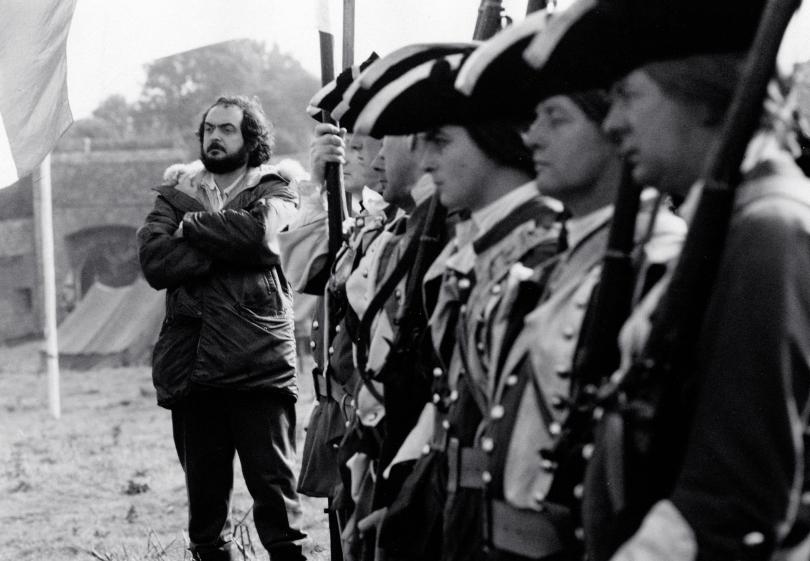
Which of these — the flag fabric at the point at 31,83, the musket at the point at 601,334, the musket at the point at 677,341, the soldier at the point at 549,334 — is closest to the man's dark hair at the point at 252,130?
the flag fabric at the point at 31,83

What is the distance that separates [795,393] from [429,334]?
1595 millimetres

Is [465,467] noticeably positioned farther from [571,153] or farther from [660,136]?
[660,136]

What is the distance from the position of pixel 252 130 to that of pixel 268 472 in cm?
155

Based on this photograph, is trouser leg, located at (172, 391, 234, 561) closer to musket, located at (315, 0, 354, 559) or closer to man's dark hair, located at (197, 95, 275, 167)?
musket, located at (315, 0, 354, 559)

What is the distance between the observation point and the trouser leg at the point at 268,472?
509 cm

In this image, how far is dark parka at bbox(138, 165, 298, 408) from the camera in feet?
16.7

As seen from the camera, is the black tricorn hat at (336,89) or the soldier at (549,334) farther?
the black tricorn hat at (336,89)

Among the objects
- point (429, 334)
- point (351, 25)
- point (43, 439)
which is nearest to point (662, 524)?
point (429, 334)

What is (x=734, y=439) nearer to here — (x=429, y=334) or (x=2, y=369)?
(x=429, y=334)

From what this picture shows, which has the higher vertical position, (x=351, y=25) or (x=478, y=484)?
(x=351, y=25)

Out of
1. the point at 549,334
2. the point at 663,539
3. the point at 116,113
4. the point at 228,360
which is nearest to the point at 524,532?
the point at 549,334

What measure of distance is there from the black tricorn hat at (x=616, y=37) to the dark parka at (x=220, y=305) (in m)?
3.00

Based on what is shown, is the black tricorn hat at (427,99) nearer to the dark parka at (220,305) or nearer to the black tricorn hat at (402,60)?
the black tricorn hat at (402,60)

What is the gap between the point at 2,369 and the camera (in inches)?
779
